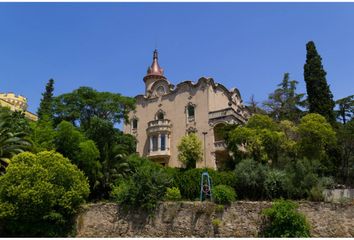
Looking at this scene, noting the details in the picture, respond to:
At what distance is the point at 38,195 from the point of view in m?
20.3

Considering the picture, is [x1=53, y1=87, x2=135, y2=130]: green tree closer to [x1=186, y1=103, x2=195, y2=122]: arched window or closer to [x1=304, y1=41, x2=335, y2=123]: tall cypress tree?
[x1=186, y1=103, x2=195, y2=122]: arched window

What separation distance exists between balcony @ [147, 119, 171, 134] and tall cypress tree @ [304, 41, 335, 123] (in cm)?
1477

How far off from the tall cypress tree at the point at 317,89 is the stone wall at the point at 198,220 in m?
16.1

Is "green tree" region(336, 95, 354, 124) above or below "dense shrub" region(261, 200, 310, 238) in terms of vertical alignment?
above

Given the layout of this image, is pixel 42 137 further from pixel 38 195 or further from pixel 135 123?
pixel 135 123

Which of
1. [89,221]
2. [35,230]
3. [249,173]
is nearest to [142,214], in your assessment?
[89,221]

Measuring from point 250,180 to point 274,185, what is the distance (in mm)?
1501

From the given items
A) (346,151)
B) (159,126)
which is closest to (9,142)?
(159,126)

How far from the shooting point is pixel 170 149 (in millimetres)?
40969

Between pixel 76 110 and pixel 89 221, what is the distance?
1293 centimetres

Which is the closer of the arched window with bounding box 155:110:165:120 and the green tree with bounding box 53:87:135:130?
the green tree with bounding box 53:87:135:130

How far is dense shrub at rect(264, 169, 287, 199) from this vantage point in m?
23.5

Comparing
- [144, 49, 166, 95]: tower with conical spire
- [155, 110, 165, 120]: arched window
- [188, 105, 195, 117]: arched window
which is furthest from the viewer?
[144, 49, 166, 95]: tower with conical spire

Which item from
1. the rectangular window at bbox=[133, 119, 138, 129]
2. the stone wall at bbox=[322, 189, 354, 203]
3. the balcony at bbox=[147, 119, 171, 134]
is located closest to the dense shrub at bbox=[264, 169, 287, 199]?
the stone wall at bbox=[322, 189, 354, 203]
